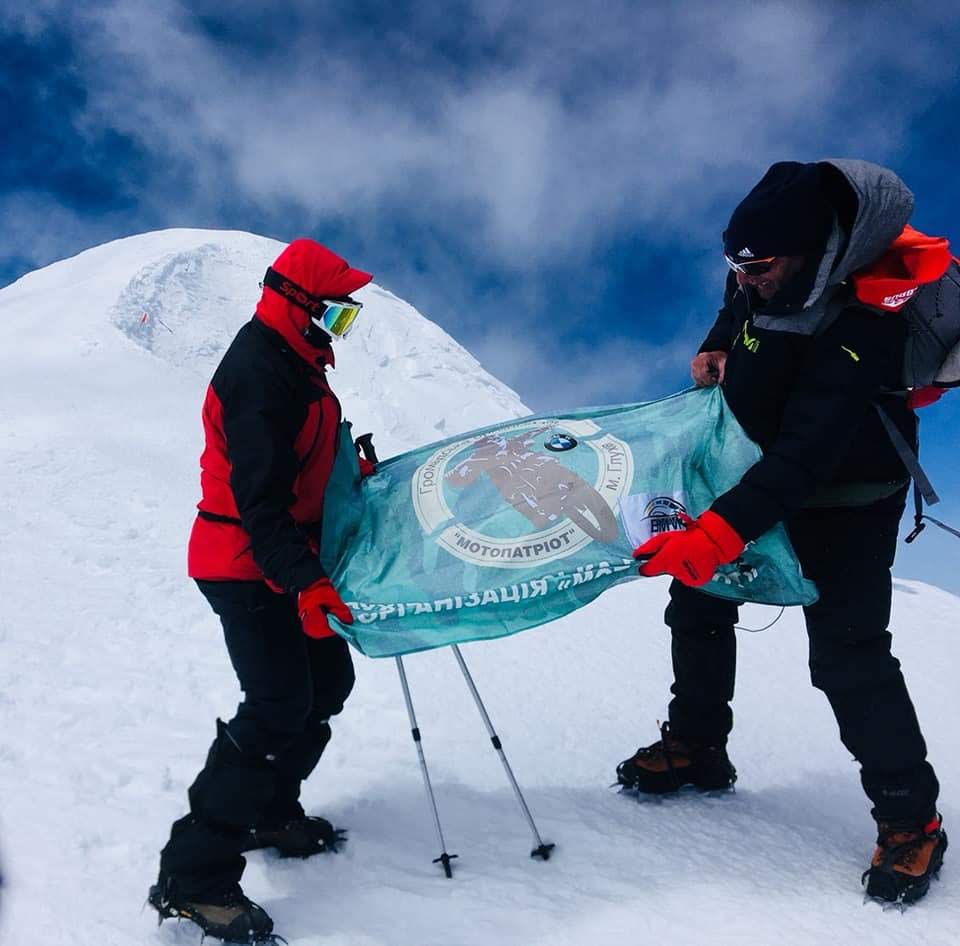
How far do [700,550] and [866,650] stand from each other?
967 mm

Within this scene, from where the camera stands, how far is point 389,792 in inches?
175

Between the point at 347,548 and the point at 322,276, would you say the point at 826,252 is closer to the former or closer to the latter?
the point at 322,276

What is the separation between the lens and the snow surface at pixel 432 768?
327 centimetres

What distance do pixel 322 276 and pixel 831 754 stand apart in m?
4.05

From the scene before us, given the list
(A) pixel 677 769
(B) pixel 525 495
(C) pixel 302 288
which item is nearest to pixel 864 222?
(B) pixel 525 495

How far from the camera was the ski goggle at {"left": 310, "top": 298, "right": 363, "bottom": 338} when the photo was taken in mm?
3414

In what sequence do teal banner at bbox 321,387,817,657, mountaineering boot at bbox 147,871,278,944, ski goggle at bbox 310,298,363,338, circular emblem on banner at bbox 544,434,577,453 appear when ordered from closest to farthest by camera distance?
mountaineering boot at bbox 147,871,278,944 → teal banner at bbox 321,387,817,657 → ski goggle at bbox 310,298,363,338 → circular emblem on banner at bbox 544,434,577,453

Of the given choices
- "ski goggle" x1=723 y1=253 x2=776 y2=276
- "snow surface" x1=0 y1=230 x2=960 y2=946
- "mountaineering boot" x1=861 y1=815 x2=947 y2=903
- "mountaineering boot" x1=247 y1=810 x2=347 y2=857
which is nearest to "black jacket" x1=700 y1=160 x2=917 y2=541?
"ski goggle" x1=723 y1=253 x2=776 y2=276

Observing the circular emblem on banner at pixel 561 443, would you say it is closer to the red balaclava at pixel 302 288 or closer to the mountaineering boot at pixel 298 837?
the red balaclava at pixel 302 288

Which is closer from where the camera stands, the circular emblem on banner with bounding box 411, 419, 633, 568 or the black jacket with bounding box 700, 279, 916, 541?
the black jacket with bounding box 700, 279, 916, 541

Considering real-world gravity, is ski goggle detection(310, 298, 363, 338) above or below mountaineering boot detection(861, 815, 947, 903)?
above

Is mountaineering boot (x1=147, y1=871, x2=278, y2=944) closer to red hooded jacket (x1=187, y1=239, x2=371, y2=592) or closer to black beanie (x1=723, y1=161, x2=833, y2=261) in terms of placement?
red hooded jacket (x1=187, y1=239, x2=371, y2=592)

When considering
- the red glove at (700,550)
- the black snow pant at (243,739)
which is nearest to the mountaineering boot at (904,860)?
the red glove at (700,550)

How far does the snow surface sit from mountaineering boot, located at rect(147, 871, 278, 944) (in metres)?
0.11
